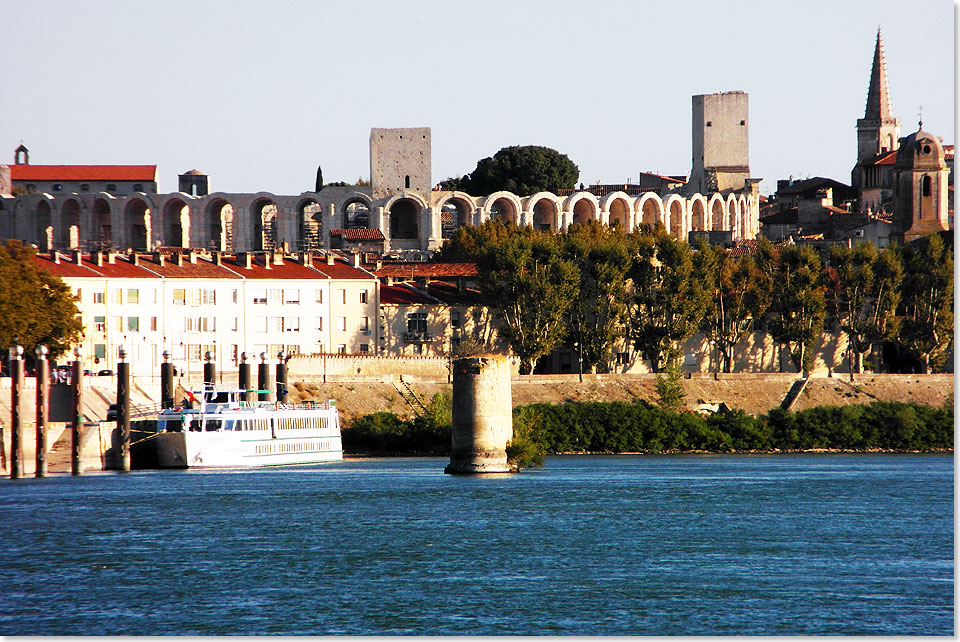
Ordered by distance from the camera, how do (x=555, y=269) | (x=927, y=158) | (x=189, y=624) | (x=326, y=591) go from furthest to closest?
(x=927, y=158), (x=555, y=269), (x=326, y=591), (x=189, y=624)

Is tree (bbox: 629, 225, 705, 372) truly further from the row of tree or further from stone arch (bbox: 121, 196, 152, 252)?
stone arch (bbox: 121, 196, 152, 252)

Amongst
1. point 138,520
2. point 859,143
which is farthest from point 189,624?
point 859,143

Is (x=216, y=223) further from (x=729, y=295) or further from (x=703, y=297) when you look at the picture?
(x=703, y=297)

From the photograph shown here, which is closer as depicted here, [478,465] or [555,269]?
[478,465]

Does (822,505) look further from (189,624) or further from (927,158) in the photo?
(927,158)

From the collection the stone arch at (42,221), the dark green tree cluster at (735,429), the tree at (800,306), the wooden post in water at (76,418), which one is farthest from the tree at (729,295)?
the stone arch at (42,221)

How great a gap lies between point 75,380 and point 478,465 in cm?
1136

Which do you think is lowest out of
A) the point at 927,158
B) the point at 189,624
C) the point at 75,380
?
the point at 189,624

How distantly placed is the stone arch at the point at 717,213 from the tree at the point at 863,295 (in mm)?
29441

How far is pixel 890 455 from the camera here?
208 feet

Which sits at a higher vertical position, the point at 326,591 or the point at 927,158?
the point at 927,158

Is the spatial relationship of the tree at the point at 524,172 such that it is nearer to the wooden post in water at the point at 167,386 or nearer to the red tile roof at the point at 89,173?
the red tile roof at the point at 89,173

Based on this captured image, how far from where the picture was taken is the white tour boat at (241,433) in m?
51.3

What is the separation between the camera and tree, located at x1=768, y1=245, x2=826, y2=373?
71562 millimetres
